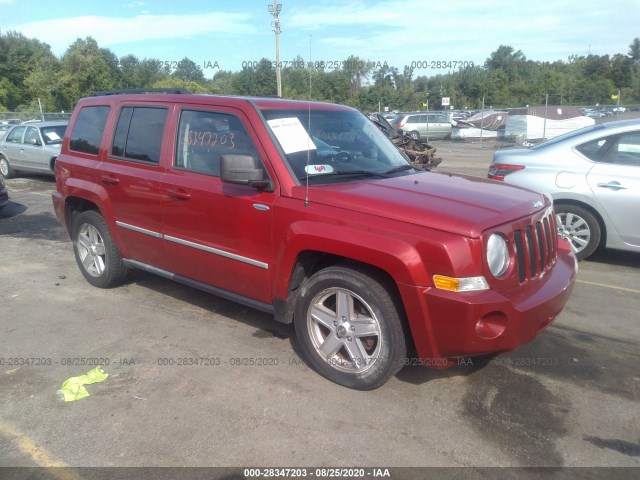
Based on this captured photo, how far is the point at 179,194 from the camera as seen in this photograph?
424 centimetres

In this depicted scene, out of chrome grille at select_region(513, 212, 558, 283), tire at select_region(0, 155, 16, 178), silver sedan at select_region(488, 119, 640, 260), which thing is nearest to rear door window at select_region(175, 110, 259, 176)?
chrome grille at select_region(513, 212, 558, 283)

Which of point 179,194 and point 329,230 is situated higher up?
point 179,194

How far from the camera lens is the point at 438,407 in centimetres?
335

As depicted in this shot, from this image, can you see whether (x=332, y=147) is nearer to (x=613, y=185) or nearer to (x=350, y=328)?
(x=350, y=328)

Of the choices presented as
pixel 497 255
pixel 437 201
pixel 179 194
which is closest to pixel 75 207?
pixel 179 194

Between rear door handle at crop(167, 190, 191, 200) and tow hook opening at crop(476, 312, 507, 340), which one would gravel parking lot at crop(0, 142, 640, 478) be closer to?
tow hook opening at crop(476, 312, 507, 340)

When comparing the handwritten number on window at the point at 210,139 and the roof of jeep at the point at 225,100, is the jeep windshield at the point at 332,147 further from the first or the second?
the handwritten number on window at the point at 210,139

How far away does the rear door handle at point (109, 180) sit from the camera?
484 cm

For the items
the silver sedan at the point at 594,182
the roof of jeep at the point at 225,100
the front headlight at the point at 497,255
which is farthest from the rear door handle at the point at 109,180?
the silver sedan at the point at 594,182

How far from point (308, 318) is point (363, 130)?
1.84 m

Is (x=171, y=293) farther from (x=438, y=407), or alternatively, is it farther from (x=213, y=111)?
(x=438, y=407)

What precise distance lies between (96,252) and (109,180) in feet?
3.13

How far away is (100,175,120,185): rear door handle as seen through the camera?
15.9 ft

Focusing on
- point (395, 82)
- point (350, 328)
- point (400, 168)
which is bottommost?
point (350, 328)
